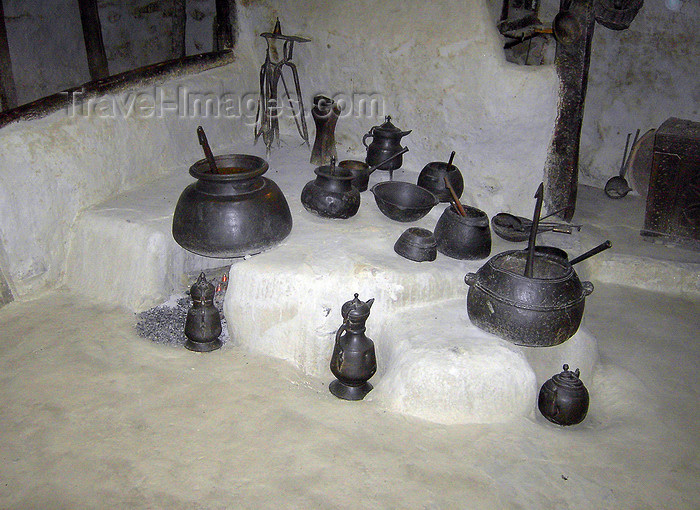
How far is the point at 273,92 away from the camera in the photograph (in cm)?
573

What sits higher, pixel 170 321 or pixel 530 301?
pixel 530 301

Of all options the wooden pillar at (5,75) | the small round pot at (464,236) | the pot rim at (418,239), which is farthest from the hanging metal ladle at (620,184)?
the wooden pillar at (5,75)

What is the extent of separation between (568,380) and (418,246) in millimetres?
1226

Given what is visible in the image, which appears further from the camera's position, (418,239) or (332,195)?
(332,195)

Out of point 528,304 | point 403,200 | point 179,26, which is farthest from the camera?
point 179,26

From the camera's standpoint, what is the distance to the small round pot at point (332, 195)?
4.42m

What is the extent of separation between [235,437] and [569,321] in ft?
6.18

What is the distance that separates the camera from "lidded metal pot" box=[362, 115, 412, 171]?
5.16m

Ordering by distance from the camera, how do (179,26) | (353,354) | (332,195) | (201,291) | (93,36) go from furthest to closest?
(179,26) < (93,36) < (332,195) < (201,291) < (353,354)

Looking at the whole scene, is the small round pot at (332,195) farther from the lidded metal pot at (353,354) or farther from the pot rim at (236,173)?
the lidded metal pot at (353,354)

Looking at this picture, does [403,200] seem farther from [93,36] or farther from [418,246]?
[93,36]

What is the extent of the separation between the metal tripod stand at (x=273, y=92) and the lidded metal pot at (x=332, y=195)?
58.5 inches

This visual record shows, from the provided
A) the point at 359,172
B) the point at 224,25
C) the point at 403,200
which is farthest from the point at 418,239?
the point at 224,25

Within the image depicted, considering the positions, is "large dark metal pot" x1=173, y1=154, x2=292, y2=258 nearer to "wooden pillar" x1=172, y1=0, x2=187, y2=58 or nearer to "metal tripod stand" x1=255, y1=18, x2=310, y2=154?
"metal tripod stand" x1=255, y1=18, x2=310, y2=154
